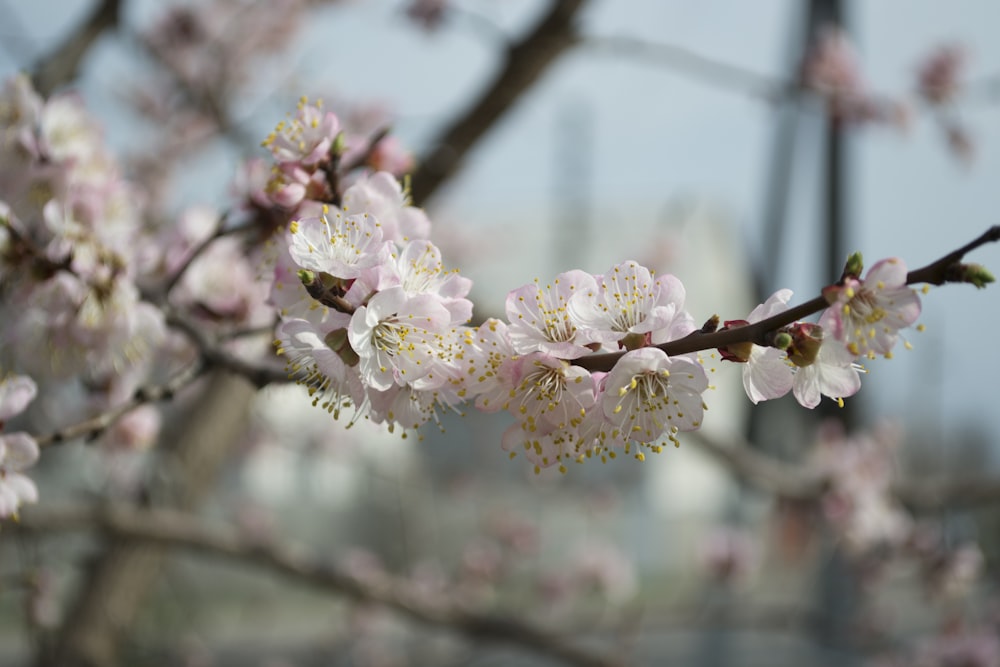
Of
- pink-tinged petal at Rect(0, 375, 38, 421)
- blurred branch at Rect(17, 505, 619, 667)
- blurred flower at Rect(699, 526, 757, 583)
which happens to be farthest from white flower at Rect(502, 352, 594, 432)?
blurred flower at Rect(699, 526, 757, 583)

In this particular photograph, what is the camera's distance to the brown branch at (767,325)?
0.64 m

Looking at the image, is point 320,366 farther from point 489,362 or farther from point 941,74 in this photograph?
point 941,74

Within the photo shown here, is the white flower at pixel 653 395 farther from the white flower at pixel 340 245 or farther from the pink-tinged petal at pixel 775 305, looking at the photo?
the white flower at pixel 340 245

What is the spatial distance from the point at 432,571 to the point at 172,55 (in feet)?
9.14

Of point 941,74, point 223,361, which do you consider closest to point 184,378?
point 223,361

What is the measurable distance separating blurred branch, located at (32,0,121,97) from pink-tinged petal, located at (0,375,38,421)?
90cm

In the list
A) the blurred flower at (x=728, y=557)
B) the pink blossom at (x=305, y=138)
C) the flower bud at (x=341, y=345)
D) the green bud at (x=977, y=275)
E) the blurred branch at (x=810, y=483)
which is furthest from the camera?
the blurred flower at (x=728, y=557)

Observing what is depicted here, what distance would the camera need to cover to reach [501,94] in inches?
102

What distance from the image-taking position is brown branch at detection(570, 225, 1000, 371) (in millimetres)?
637

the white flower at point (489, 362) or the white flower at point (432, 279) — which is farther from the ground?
the white flower at point (432, 279)

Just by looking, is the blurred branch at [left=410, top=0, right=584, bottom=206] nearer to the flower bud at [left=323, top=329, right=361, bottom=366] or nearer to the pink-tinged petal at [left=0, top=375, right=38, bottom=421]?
the pink-tinged petal at [left=0, top=375, right=38, bottom=421]

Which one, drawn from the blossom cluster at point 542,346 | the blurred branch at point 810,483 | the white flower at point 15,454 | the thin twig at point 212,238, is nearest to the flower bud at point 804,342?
the blossom cluster at point 542,346

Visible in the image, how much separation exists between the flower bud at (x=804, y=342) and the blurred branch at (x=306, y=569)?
5.52ft

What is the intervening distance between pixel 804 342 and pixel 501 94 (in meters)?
2.07
